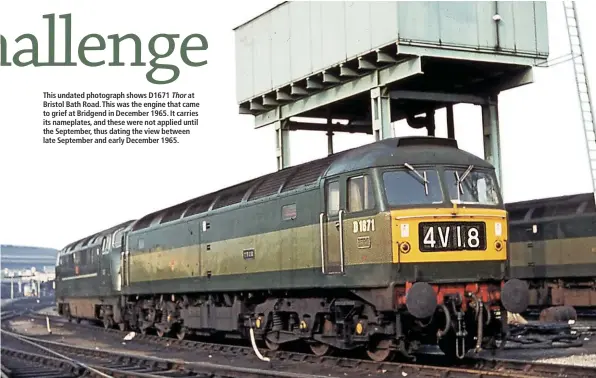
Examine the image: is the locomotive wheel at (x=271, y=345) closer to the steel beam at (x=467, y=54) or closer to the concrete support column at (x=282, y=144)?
the steel beam at (x=467, y=54)

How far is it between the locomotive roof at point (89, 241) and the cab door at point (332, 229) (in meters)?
15.5

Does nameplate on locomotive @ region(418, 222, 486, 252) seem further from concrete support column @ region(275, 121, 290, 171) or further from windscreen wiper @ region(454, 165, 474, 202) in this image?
concrete support column @ region(275, 121, 290, 171)

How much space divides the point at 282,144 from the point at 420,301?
1506cm

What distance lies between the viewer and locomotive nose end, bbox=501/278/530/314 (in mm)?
13367

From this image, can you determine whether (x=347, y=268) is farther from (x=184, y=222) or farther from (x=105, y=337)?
(x=105, y=337)

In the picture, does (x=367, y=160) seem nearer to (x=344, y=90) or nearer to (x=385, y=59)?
(x=385, y=59)

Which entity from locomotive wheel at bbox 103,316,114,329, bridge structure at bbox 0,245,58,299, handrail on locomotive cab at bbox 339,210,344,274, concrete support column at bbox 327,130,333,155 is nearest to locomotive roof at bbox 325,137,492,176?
handrail on locomotive cab at bbox 339,210,344,274

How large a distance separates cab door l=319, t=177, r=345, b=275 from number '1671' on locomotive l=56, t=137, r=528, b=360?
0.02 meters

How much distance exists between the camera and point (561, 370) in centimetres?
1261

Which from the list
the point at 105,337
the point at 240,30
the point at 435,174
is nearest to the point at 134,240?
the point at 105,337

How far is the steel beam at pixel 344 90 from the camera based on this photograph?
70.0 ft

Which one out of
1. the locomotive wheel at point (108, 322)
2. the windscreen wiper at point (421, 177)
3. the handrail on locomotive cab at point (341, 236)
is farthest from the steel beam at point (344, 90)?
the locomotive wheel at point (108, 322)

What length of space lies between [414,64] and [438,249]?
892 centimetres

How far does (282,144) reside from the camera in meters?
27.2
